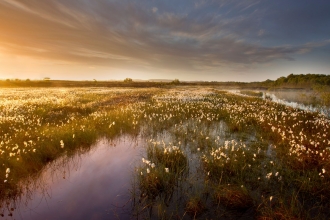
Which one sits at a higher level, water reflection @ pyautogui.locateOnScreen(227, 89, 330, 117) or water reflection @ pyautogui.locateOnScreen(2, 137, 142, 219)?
water reflection @ pyautogui.locateOnScreen(227, 89, 330, 117)

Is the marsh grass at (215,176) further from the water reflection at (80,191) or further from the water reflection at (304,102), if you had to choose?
the water reflection at (304,102)

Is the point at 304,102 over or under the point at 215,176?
over

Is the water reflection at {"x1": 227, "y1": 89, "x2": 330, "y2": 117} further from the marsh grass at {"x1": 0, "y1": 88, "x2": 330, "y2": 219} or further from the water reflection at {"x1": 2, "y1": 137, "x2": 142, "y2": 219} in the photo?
the water reflection at {"x1": 2, "y1": 137, "x2": 142, "y2": 219}

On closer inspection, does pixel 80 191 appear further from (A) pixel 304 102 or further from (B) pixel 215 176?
(A) pixel 304 102

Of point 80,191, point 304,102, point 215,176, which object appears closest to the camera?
point 80,191

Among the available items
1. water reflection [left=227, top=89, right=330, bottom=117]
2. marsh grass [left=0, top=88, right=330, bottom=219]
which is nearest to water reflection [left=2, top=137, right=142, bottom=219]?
marsh grass [left=0, top=88, right=330, bottom=219]

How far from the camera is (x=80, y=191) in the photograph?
5062mm

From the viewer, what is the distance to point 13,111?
1366cm

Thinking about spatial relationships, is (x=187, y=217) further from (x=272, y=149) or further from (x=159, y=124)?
(x=159, y=124)

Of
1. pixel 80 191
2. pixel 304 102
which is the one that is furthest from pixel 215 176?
pixel 304 102

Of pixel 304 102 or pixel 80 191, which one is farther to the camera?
pixel 304 102

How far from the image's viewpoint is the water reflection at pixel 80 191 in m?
4.24

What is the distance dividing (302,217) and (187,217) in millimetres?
2264

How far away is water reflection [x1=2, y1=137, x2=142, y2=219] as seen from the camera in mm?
4238
